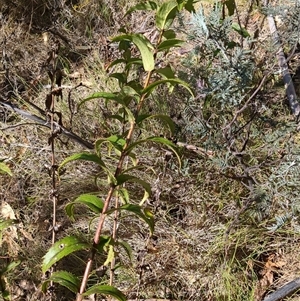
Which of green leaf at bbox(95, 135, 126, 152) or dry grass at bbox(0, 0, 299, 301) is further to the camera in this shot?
dry grass at bbox(0, 0, 299, 301)

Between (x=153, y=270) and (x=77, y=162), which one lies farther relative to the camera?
(x=77, y=162)

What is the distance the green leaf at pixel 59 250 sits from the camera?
1283 mm

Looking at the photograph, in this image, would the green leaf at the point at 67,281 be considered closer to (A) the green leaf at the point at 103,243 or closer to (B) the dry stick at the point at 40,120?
(A) the green leaf at the point at 103,243

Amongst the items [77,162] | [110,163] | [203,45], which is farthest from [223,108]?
[77,162]

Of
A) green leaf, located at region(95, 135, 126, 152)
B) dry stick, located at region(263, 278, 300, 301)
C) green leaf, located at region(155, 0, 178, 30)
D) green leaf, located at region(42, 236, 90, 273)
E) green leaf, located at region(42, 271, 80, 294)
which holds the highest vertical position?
green leaf, located at region(155, 0, 178, 30)

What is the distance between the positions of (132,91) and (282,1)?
1583mm

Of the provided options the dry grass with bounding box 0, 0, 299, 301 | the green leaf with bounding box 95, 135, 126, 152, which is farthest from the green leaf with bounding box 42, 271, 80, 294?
the dry grass with bounding box 0, 0, 299, 301

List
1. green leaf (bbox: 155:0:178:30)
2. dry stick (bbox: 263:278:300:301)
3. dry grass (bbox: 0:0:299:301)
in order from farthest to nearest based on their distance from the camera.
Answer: dry grass (bbox: 0:0:299:301) < dry stick (bbox: 263:278:300:301) < green leaf (bbox: 155:0:178:30)

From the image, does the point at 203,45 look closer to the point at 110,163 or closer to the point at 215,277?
the point at 110,163

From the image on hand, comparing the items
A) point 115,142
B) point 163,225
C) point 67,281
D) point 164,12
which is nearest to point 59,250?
point 67,281

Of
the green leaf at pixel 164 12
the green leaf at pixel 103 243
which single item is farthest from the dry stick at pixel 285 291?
the green leaf at pixel 164 12

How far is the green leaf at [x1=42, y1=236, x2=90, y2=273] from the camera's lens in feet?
4.21

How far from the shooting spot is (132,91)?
141 centimetres

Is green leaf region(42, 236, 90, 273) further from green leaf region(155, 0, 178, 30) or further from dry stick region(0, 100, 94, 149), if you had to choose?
dry stick region(0, 100, 94, 149)
